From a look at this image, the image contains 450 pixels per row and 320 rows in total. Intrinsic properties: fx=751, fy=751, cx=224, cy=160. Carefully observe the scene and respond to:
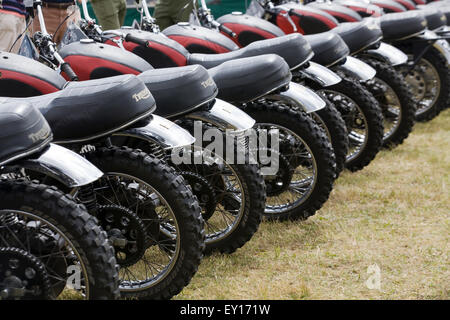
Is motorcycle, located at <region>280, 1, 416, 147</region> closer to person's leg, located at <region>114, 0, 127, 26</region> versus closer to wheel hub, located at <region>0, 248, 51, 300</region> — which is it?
person's leg, located at <region>114, 0, 127, 26</region>

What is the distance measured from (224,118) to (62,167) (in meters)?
1.20

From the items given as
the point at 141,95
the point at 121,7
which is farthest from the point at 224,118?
the point at 121,7

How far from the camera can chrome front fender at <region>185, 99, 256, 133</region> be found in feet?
11.9

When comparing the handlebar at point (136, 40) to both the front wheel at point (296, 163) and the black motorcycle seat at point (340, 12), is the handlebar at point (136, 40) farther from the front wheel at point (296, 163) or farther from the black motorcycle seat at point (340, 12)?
the black motorcycle seat at point (340, 12)

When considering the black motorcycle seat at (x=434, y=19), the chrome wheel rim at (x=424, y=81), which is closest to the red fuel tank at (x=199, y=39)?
the chrome wheel rim at (x=424, y=81)

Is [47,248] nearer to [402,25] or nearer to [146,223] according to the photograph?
[146,223]

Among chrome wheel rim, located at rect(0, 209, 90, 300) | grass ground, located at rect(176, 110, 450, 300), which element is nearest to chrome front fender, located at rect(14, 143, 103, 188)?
chrome wheel rim, located at rect(0, 209, 90, 300)

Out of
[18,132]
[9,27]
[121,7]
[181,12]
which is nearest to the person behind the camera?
[18,132]

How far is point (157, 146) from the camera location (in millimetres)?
3367

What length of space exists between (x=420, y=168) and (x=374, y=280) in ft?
7.63

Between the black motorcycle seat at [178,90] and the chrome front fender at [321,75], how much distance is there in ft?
4.36

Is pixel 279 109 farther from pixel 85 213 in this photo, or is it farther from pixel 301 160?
pixel 85 213

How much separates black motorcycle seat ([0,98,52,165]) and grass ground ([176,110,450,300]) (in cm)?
118

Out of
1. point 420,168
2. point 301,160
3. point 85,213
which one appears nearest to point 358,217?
point 301,160
